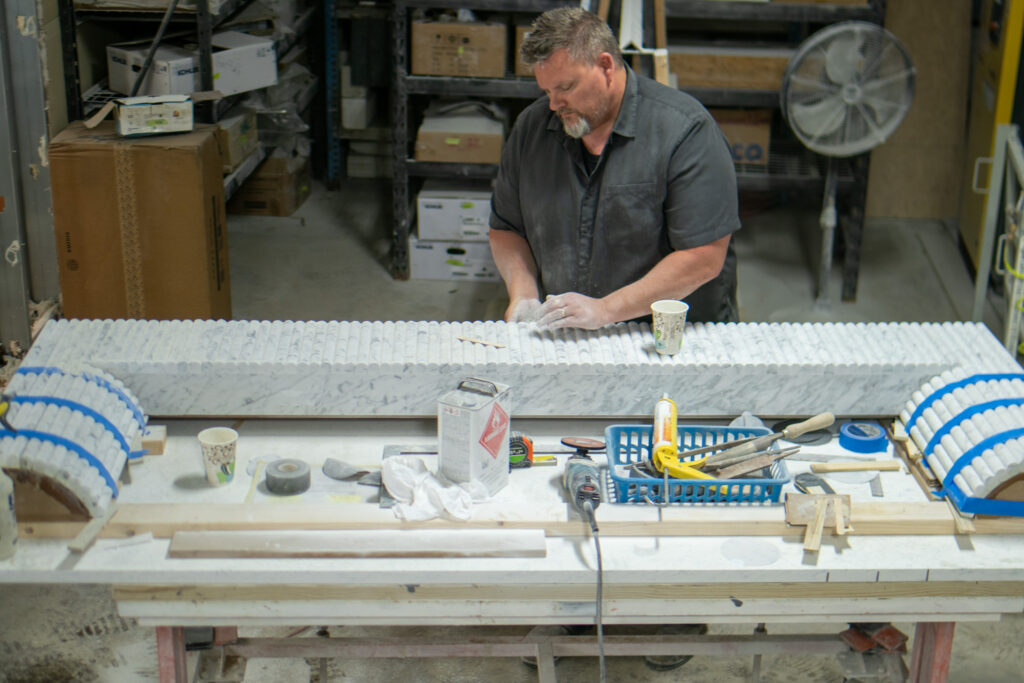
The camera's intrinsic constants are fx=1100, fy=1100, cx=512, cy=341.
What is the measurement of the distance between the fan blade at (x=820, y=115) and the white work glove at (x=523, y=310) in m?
2.09

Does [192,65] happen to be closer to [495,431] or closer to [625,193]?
[625,193]

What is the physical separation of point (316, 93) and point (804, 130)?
295cm

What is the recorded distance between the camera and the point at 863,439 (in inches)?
89.9

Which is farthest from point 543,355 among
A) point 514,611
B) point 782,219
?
point 782,219

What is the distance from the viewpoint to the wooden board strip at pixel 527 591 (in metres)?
1.94

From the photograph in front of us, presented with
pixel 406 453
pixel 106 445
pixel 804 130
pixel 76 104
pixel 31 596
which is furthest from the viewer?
pixel 804 130

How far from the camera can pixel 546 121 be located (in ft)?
9.20

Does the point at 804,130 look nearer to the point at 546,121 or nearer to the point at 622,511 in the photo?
the point at 546,121

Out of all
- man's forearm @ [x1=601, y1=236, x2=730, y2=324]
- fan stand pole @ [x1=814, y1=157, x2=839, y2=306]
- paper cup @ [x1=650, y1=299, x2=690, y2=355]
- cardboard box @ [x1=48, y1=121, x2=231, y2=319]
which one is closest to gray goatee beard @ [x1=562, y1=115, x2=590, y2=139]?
man's forearm @ [x1=601, y1=236, x2=730, y2=324]

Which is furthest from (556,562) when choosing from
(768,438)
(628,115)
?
(628,115)

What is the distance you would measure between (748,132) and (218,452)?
355cm

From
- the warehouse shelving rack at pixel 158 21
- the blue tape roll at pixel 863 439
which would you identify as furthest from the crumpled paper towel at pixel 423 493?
the warehouse shelving rack at pixel 158 21

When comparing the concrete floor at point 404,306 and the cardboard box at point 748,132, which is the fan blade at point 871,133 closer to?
the cardboard box at point 748,132

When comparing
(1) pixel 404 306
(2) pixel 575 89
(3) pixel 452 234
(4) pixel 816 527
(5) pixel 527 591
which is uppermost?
(2) pixel 575 89
